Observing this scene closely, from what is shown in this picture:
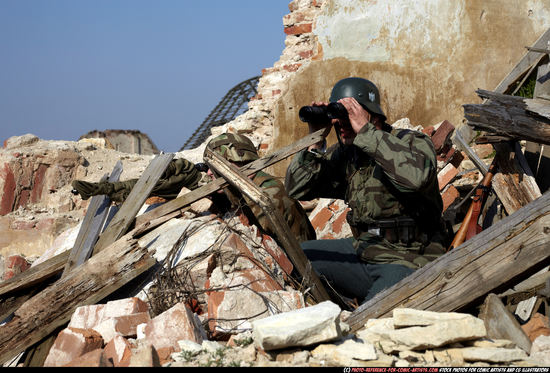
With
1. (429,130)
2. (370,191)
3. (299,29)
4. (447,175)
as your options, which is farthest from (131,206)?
(299,29)

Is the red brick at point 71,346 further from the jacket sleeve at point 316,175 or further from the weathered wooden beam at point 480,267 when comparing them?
the jacket sleeve at point 316,175

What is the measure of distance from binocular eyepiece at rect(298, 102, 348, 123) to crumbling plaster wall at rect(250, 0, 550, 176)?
12.3 ft

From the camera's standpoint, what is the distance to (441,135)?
6.86 meters

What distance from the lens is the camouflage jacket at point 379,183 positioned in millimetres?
3502

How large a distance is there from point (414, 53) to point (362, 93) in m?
4.06

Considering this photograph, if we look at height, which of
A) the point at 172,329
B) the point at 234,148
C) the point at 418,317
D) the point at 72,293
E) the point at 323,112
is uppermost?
the point at 323,112

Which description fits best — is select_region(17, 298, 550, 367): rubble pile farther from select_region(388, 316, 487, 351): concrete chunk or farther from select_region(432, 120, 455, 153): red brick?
select_region(432, 120, 455, 153): red brick

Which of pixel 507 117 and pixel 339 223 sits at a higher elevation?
pixel 507 117

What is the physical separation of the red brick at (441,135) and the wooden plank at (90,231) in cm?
357

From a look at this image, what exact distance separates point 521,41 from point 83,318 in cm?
639

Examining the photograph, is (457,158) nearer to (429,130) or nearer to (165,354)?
(429,130)

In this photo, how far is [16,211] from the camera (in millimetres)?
7727

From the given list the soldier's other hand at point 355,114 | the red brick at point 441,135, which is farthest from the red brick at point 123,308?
the red brick at point 441,135

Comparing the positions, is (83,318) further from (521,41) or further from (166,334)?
(521,41)
